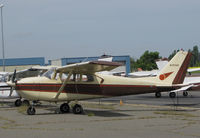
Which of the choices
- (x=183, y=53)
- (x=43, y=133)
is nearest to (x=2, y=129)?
(x=43, y=133)

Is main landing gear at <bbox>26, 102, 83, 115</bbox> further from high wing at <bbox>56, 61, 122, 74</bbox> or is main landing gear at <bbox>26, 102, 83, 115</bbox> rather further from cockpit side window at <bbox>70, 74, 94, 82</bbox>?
high wing at <bbox>56, 61, 122, 74</bbox>

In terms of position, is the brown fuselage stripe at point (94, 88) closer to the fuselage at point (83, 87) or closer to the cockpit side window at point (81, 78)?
the fuselage at point (83, 87)

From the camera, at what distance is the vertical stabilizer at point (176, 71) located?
15500 mm

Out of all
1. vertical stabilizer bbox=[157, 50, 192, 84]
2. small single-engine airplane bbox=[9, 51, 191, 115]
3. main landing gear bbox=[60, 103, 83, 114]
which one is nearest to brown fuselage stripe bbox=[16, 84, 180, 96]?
small single-engine airplane bbox=[9, 51, 191, 115]

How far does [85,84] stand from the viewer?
559 inches

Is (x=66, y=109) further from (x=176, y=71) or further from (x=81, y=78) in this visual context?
(x=176, y=71)

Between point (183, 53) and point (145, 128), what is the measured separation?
279 inches

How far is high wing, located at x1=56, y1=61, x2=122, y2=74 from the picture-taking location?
12.4 metres

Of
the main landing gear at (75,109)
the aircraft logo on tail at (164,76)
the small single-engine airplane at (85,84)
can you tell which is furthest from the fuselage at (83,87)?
the aircraft logo on tail at (164,76)

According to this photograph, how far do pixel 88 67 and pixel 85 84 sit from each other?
1.19 metres

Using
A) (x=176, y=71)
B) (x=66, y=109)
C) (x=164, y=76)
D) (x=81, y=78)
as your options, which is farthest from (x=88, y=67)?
(x=176, y=71)

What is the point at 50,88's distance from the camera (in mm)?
13820

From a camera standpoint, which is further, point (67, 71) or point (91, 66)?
point (67, 71)

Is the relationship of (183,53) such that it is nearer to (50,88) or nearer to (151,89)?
(151,89)
